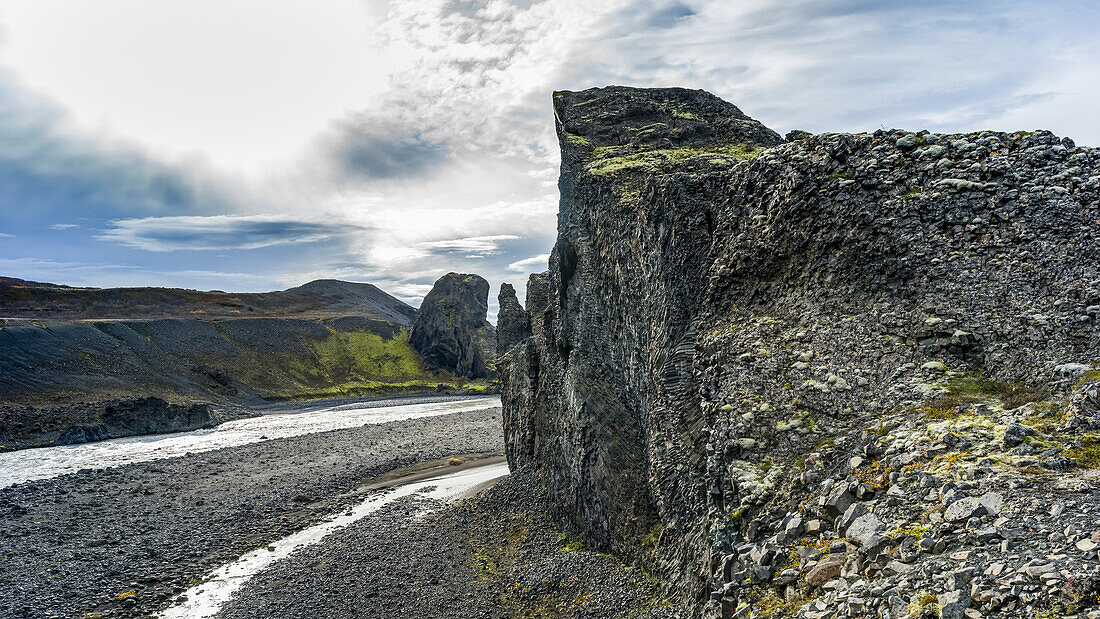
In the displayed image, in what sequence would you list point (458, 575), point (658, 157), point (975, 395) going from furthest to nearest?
point (458, 575)
point (658, 157)
point (975, 395)

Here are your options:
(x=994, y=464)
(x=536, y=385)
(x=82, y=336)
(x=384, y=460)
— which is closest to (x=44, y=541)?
(x=384, y=460)

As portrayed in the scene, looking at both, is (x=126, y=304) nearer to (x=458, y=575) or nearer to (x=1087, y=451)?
(x=458, y=575)

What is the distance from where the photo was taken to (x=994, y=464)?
930 cm

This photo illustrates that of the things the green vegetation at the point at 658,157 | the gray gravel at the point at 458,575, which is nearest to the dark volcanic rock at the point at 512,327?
the gray gravel at the point at 458,575

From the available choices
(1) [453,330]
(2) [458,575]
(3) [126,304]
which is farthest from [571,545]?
(3) [126,304]

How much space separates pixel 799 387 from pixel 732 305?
3.95m

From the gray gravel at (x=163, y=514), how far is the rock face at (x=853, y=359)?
25157 mm

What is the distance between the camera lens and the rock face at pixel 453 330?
14725 cm

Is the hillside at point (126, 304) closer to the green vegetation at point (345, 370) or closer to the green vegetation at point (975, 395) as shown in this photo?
the green vegetation at point (345, 370)

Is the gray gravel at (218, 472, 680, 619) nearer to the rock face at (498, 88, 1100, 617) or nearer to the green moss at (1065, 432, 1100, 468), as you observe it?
the rock face at (498, 88, 1100, 617)

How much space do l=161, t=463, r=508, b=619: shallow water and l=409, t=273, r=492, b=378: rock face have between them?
99.3 metres

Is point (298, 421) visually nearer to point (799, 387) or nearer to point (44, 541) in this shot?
point (44, 541)

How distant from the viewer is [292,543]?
1302 inches

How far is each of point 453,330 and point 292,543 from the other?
11629 cm
